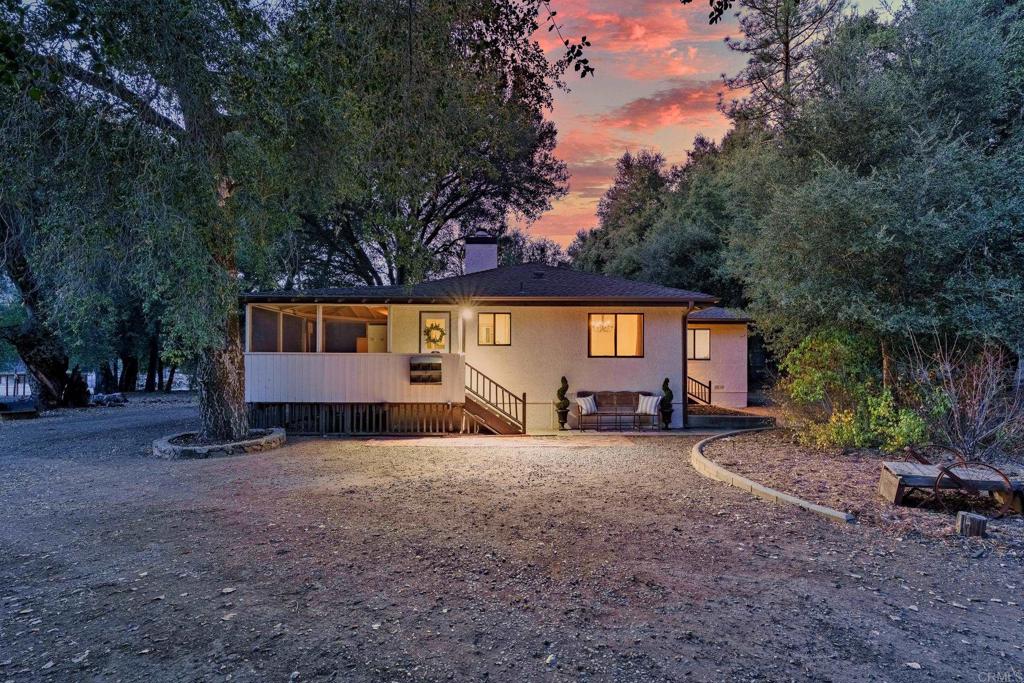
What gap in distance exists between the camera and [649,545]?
4.48 m

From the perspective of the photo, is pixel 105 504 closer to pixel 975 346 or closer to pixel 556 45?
pixel 556 45

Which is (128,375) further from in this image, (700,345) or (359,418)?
(700,345)

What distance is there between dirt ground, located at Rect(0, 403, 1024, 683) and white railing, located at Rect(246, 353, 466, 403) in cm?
464

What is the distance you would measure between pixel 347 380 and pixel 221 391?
8.40 ft

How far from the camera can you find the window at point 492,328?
12.8 m

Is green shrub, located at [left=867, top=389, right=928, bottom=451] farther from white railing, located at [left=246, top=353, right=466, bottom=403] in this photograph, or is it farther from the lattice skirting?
the lattice skirting

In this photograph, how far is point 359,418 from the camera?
1148cm

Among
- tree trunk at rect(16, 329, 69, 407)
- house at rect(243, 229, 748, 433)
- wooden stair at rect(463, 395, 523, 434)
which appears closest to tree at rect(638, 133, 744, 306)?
house at rect(243, 229, 748, 433)

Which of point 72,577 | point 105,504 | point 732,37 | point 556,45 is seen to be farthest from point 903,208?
point 732,37

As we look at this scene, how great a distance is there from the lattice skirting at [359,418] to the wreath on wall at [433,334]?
72.3 inches

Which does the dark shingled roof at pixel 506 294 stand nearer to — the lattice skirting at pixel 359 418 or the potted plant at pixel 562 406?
the potted plant at pixel 562 406

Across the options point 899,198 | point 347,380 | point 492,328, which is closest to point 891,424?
point 899,198

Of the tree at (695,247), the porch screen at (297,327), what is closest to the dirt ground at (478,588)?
the porch screen at (297,327)

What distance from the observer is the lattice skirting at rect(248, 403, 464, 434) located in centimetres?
1147
